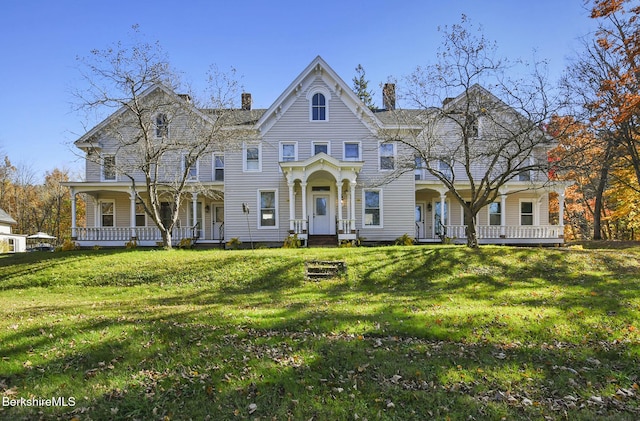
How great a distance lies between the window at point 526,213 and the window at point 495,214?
138cm

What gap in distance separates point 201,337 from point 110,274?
8.76m

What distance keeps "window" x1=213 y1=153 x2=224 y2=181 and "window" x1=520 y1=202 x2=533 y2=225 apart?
18360 mm

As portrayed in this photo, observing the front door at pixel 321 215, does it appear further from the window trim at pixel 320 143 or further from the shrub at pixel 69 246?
the shrub at pixel 69 246

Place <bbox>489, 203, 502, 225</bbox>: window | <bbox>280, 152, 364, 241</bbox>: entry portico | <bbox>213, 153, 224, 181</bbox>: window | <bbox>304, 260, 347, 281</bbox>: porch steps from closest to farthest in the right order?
<bbox>304, 260, 347, 281</bbox>: porch steps < <bbox>280, 152, 364, 241</bbox>: entry portico < <bbox>213, 153, 224, 181</bbox>: window < <bbox>489, 203, 502, 225</bbox>: window

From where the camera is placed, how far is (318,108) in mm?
20328

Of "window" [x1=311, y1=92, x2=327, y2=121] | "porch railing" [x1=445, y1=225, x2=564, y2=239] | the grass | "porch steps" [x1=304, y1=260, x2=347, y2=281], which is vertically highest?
"window" [x1=311, y1=92, x2=327, y2=121]

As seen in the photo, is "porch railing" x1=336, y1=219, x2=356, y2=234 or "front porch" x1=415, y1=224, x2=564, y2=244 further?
"front porch" x1=415, y1=224, x2=564, y2=244

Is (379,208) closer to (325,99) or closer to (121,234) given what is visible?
(325,99)

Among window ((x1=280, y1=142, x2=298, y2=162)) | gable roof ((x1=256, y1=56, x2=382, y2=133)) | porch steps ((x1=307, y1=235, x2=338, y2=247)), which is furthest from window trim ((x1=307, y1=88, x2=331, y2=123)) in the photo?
porch steps ((x1=307, y1=235, x2=338, y2=247))

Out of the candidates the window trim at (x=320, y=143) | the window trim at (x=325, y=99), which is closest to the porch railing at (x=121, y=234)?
the window trim at (x=320, y=143)

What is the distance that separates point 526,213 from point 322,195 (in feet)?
42.4

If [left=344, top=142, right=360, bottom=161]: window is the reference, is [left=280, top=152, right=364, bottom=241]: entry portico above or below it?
below

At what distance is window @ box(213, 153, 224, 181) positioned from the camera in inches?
846

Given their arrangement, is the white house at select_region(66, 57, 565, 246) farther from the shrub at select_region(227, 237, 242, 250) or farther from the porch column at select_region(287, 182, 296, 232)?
the porch column at select_region(287, 182, 296, 232)
